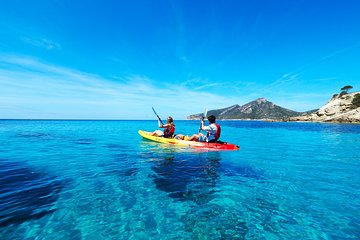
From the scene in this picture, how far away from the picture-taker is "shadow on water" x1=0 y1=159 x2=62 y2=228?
6.40m

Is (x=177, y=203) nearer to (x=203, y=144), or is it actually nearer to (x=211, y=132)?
(x=211, y=132)

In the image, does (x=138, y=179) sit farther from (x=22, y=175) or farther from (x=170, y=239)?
(x=22, y=175)

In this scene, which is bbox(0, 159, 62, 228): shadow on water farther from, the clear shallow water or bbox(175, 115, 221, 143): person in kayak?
bbox(175, 115, 221, 143): person in kayak

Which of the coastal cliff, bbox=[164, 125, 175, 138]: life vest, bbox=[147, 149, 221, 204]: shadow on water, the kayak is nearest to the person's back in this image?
the kayak

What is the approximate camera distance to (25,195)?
801 centimetres

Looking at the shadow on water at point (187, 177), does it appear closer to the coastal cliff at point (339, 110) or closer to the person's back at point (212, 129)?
the person's back at point (212, 129)

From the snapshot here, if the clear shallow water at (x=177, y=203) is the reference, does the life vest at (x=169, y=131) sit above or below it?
above

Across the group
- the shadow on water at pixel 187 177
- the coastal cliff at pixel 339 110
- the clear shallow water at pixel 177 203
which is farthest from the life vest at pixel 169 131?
the coastal cliff at pixel 339 110

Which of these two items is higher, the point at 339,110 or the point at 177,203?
the point at 339,110

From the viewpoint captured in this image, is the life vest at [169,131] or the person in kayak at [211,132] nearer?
the person in kayak at [211,132]

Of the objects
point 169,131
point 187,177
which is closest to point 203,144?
point 169,131

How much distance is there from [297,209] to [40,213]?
890cm

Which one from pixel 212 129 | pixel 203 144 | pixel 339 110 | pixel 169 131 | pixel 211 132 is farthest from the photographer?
pixel 339 110

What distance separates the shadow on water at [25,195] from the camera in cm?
640
